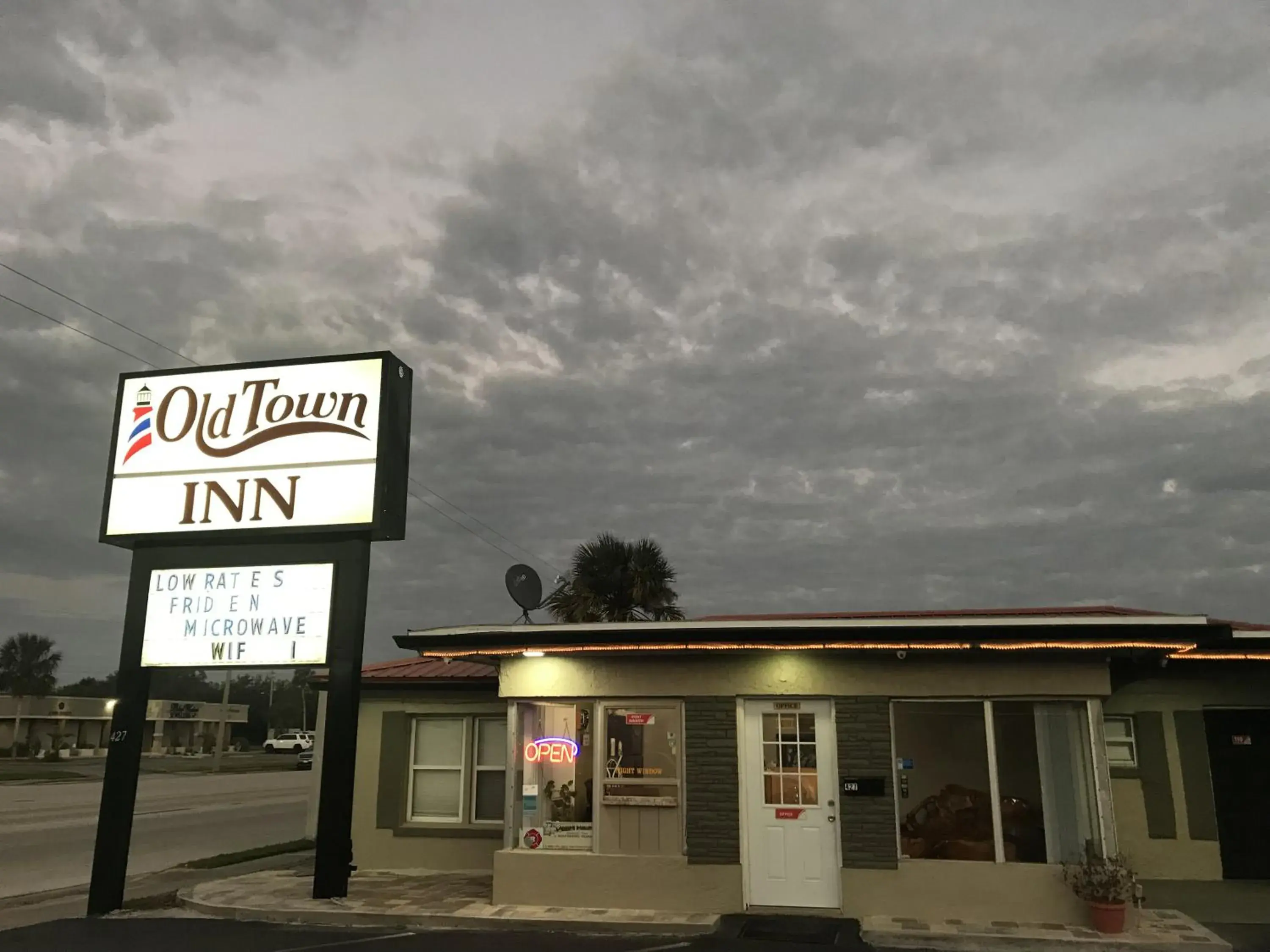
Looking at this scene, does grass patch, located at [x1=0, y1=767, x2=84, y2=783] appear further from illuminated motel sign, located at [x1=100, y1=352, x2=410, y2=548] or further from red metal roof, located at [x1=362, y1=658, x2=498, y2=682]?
illuminated motel sign, located at [x1=100, y1=352, x2=410, y2=548]

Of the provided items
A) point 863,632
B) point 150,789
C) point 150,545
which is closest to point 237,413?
point 150,545

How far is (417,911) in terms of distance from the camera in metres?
11.9

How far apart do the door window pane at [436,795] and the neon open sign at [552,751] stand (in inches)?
128

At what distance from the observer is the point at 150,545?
43.7ft

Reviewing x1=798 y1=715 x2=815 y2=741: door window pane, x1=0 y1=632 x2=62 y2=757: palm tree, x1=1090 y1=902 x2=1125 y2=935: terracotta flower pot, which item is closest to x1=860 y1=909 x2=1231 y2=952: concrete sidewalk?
x1=1090 y1=902 x2=1125 y2=935: terracotta flower pot

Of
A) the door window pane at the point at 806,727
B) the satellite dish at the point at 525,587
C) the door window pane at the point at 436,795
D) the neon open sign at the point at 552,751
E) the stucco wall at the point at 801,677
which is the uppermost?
the satellite dish at the point at 525,587

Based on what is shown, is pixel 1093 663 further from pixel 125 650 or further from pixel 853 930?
pixel 125 650

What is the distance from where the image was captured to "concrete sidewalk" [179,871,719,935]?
11312 mm

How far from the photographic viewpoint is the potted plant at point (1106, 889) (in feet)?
35.0

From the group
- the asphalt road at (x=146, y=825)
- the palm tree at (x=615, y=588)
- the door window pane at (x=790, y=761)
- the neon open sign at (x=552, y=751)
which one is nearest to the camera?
the door window pane at (x=790, y=761)

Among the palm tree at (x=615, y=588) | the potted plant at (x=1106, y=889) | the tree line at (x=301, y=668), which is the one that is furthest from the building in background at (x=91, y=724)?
the potted plant at (x=1106, y=889)

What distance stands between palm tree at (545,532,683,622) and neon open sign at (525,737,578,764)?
42.5 feet

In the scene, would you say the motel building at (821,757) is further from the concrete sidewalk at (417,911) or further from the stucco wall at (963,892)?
the concrete sidewalk at (417,911)

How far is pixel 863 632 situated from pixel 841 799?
213 cm
